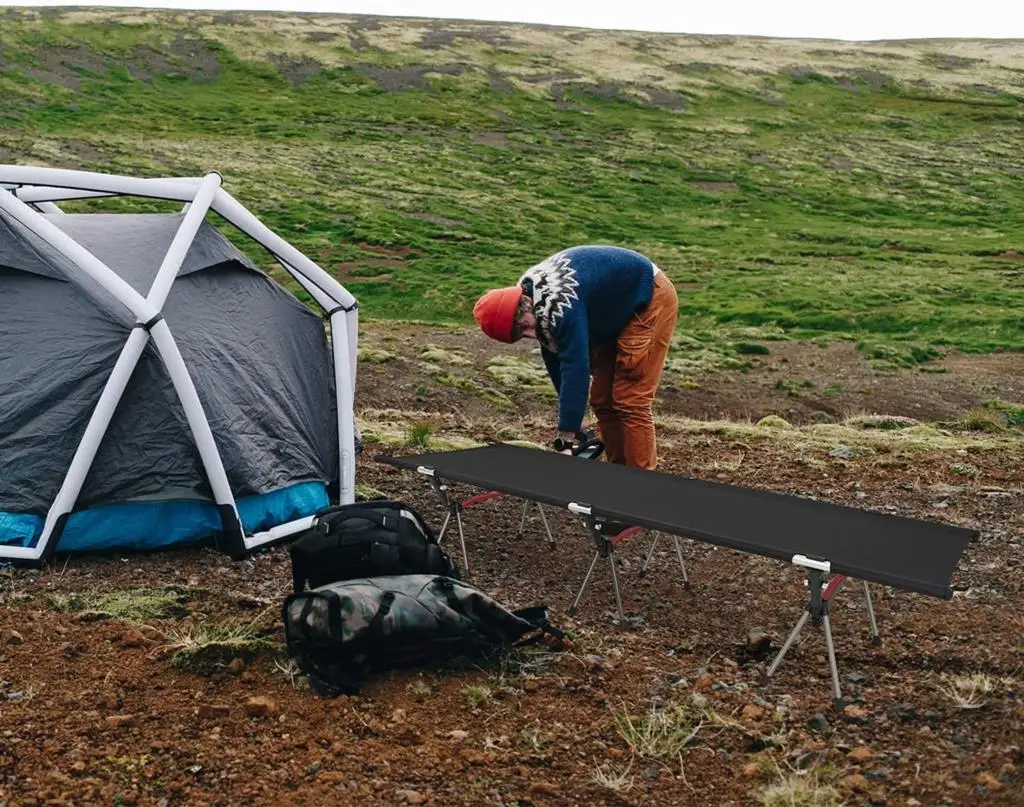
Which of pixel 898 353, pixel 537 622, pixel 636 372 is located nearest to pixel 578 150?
pixel 898 353

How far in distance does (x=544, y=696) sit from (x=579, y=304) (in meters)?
3.11

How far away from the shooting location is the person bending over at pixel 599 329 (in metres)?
7.30

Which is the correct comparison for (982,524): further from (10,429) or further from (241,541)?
(10,429)

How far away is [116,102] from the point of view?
58875mm

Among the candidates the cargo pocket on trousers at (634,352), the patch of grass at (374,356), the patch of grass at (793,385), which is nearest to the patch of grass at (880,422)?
the patch of grass at (793,385)

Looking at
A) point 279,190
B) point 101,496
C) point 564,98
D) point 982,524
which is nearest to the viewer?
point 101,496

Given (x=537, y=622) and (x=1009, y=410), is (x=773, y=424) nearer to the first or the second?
(x=1009, y=410)

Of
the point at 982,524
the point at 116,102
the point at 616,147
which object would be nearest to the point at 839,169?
the point at 616,147

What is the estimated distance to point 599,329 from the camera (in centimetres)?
782

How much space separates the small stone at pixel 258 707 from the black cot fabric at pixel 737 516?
7.07 feet

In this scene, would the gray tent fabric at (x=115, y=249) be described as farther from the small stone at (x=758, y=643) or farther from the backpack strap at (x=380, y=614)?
the small stone at (x=758, y=643)

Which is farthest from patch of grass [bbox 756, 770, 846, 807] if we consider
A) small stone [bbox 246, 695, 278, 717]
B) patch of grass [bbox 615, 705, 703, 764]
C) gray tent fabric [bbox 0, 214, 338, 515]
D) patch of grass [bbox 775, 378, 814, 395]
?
patch of grass [bbox 775, 378, 814, 395]

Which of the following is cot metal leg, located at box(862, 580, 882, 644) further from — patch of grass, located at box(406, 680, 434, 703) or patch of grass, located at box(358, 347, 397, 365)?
patch of grass, located at box(358, 347, 397, 365)

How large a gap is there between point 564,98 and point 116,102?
92.9ft
